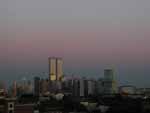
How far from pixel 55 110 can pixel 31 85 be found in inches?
366

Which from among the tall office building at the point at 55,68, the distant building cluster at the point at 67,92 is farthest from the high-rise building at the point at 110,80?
the tall office building at the point at 55,68

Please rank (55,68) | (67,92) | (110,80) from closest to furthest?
(67,92) < (110,80) < (55,68)

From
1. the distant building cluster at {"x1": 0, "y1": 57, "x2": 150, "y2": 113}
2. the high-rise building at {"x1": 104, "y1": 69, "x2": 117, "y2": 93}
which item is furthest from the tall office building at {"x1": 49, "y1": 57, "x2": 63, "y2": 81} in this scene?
the high-rise building at {"x1": 104, "y1": 69, "x2": 117, "y2": 93}

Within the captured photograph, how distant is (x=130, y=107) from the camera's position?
1572cm

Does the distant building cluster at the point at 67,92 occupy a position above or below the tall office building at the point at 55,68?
below

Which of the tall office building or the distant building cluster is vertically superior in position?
the tall office building

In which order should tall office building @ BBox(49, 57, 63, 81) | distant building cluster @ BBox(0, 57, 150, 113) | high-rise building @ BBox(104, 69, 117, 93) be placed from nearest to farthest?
distant building cluster @ BBox(0, 57, 150, 113) < high-rise building @ BBox(104, 69, 117, 93) < tall office building @ BBox(49, 57, 63, 81)

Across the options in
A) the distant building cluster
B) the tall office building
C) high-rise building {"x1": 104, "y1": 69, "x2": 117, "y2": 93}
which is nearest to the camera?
the distant building cluster

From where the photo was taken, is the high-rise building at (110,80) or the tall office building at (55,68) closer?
the high-rise building at (110,80)

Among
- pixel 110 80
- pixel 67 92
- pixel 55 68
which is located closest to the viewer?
pixel 67 92

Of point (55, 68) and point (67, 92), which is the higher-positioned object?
point (55, 68)

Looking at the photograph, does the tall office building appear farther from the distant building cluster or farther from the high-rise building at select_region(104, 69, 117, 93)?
the high-rise building at select_region(104, 69, 117, 93)

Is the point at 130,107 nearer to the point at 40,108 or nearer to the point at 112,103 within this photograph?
the point at 112,103

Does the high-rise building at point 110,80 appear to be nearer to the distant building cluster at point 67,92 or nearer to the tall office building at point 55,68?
the distant building cluster at point 67,92
